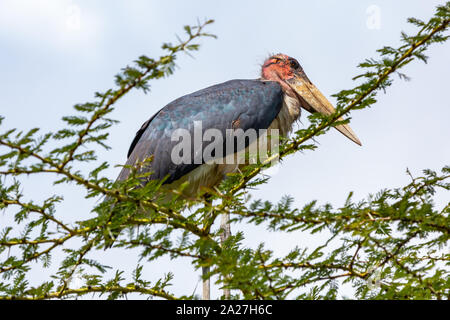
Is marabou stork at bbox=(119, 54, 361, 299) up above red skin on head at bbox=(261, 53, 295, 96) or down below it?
below

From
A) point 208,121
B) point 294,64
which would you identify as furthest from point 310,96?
point 208,121

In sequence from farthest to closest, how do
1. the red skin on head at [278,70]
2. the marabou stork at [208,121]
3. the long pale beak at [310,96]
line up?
the red skin on head at [278,70] → the long pale beak at [310,96] → the marabou stork at [208,121]

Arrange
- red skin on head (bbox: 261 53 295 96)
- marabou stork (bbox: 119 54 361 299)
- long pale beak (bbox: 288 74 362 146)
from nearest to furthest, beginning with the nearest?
1. marabou stork (bbox: 119 54 361 299)
2. long pale beak (bbox: 288 74 362 146)
3. red skin on head (bbox: 261 53 295 96)

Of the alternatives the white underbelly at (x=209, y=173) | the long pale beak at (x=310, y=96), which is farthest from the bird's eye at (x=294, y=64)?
the white underbelly at (x=209, y=173)

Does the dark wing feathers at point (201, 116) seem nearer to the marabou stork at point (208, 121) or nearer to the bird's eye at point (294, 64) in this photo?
the marabou stork at point (208, 121)

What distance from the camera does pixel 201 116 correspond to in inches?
244

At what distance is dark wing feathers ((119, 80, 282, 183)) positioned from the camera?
594 centimetres

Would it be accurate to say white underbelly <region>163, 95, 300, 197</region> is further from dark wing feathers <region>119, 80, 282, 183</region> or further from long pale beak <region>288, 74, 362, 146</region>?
long pale beak <region>288, 74, 362, 146</region>

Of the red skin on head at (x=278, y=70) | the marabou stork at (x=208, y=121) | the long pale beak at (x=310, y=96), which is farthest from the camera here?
the red skin on head at (x=278, y=70)

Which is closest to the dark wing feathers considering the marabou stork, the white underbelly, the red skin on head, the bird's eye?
the marabou stork

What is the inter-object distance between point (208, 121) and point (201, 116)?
98mm

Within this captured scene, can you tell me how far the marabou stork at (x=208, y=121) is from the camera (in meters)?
5.93
